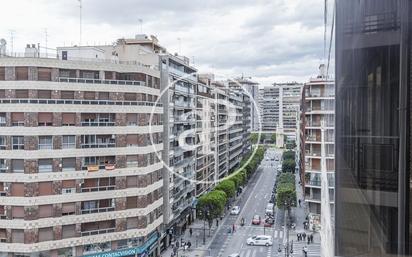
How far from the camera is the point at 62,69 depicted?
118 feet

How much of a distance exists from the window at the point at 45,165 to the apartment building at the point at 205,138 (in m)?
27.4

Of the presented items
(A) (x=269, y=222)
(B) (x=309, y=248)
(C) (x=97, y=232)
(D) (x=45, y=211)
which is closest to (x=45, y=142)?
(D) (x=45, y=211)

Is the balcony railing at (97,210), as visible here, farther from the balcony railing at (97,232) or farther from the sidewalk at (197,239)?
the sidewalk at (197,239)

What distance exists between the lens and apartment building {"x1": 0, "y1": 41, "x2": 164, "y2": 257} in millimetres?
33625

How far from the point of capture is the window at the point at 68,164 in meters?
35.1

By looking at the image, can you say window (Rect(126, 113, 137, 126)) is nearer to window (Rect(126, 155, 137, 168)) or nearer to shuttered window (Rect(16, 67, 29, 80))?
window (Rect(126, 155, 137, 168))

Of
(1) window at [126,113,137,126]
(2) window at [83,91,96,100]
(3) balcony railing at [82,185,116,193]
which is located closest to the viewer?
(3) balcony railing at [82,185,116,193]

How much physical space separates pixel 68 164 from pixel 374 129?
112ft

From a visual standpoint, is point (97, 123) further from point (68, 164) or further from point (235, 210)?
point (235, 210)

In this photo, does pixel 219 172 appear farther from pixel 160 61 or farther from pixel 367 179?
pixel 367 179

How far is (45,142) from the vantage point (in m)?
34.3

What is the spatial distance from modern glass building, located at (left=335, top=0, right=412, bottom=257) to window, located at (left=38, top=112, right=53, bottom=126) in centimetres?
3250

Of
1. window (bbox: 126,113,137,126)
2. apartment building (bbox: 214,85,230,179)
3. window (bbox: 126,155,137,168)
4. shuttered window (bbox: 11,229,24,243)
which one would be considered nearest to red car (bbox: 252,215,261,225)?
apartment building (bbox: 214,85,230,179)

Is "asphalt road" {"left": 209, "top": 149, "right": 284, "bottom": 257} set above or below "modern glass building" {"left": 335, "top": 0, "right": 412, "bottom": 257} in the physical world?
below
